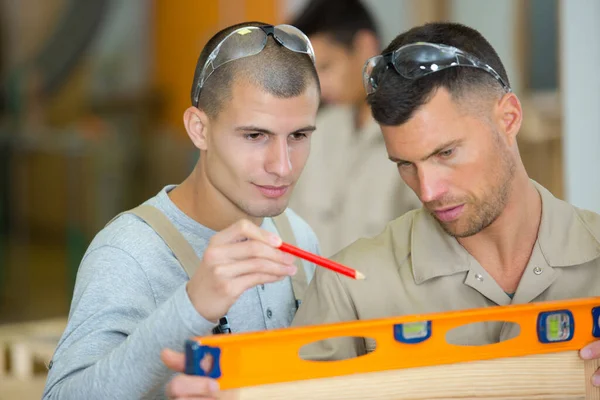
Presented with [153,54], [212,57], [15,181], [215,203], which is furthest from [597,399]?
[153,54]

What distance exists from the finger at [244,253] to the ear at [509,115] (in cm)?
62

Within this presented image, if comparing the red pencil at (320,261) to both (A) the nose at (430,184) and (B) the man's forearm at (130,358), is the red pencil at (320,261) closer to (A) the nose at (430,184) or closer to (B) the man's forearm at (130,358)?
(B) the man's forearm at (130,358)

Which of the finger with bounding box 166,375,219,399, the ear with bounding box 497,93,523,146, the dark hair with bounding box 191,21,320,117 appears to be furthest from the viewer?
the dark hair with bounding box 191,21,320,117

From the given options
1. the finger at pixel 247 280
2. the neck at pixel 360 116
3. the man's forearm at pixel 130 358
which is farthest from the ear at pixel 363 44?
the finger at pixel 247 280

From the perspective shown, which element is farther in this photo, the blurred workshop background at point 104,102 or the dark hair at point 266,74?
the blurred workshop background at point 104,102

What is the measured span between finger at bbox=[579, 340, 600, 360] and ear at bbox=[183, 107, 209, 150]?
958 millimetres

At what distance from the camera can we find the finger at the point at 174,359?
4.94ft

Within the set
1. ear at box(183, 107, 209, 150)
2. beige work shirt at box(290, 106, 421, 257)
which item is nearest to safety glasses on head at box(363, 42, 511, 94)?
ear at box(183, 107, 209, 150)

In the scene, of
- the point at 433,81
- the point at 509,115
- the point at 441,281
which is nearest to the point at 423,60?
the point at 433,81

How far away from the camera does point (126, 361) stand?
5.42ft

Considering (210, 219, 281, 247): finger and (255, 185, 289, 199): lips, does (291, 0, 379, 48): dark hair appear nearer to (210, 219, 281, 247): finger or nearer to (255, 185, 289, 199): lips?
(255, 185, 289, 199): lips

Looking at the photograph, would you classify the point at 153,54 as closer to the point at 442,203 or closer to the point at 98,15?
the point at 98,15

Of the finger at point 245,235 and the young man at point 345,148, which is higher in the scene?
the young man at point 345,148

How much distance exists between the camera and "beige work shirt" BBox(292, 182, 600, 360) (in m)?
1.89
